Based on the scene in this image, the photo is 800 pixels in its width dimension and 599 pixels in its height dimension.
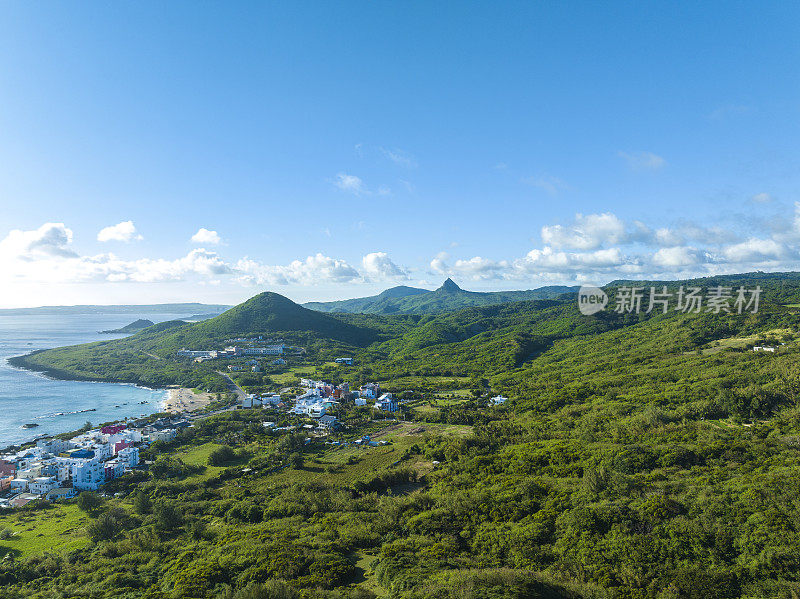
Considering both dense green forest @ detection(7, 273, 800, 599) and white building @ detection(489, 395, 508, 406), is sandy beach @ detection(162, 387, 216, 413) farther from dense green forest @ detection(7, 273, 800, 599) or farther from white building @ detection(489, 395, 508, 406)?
white building @ detection(489, 395, 508, 406)

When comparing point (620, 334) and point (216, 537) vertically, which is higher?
point (620, 334)

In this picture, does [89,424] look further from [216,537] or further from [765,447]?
[765,447]

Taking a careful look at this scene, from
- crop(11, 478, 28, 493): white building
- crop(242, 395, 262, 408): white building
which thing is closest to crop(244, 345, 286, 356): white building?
crop(242, 395, 262, 408): white building

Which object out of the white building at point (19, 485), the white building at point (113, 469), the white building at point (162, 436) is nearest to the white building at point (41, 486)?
the white building at point (19, 485)

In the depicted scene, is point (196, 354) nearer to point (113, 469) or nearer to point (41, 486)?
point (113, 469)

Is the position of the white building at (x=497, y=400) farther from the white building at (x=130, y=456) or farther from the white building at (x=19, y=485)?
the white building at (x=19, y=485)

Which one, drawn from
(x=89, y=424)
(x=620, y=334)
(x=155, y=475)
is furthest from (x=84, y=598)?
(x=620, y=334)
